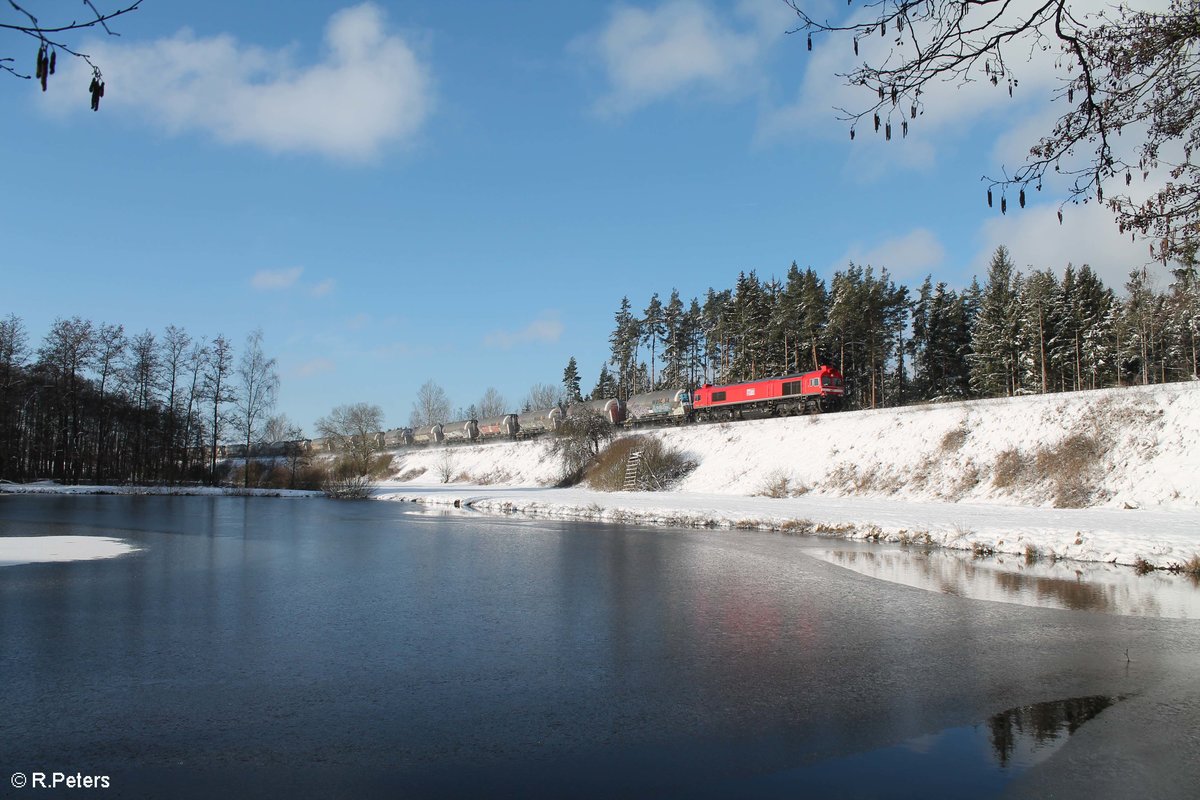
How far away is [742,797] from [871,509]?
1023 inches

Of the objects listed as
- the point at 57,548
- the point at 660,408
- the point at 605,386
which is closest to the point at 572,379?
the point at 605,386

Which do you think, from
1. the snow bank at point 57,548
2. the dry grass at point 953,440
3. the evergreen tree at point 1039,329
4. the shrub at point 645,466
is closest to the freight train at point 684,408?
the shrub at point 645,466

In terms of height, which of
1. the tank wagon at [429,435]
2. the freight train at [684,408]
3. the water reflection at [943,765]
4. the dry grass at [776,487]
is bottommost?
the water reflection at [943,765]

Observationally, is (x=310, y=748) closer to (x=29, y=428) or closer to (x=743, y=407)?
(x=743, y=407)

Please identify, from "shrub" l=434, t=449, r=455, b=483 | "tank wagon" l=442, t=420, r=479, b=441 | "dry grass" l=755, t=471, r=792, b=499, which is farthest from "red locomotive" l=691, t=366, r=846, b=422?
"tank wagon" l=442, t=420, r=479, b=441

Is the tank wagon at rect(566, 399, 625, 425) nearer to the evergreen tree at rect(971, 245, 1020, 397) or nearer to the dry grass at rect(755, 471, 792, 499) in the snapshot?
the dry grass at rect(755, 471, 792, 499)

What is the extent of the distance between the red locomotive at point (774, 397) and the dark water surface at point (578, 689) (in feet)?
110

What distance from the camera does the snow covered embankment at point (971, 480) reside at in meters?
20.1

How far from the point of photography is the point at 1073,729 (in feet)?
19.6

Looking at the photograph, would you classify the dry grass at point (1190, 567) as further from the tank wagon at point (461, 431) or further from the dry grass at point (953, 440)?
the tank wagon at point (461, 431)

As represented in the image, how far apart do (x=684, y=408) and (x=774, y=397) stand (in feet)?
31.3

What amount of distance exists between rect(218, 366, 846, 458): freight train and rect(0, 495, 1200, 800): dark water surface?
33.9 metres

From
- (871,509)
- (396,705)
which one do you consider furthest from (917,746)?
(871,509)

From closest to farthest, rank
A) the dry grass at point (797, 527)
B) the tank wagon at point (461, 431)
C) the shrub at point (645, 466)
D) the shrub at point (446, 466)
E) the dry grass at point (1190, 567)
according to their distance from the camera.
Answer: the dry grass at point (1190, 567), the dry grass at point (797, 527), the shrub at point (645, 466), the shrub at point (446, 466), the tank wagon at point (461, 431)
